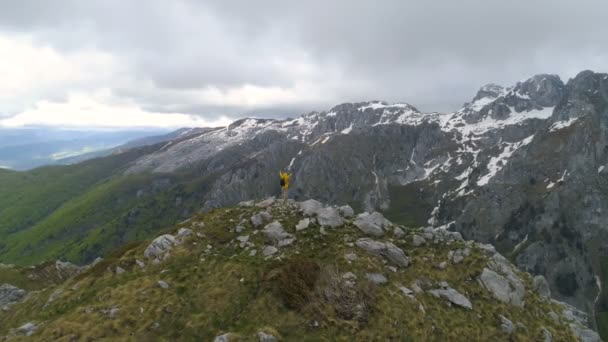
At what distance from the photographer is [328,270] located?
3384cm

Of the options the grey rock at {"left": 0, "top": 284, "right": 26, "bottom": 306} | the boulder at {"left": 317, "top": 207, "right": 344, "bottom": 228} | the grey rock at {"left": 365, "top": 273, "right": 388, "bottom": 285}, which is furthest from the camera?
the grey rock at {"left": 0, "top": 284, "right": 26, "bottom": 306}

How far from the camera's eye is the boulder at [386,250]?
38.3 m

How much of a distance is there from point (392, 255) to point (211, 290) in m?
18.7

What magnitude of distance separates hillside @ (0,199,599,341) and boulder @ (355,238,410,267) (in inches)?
4.3

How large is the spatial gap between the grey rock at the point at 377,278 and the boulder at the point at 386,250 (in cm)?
354

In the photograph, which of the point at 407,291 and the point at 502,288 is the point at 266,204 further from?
the point at 502,288

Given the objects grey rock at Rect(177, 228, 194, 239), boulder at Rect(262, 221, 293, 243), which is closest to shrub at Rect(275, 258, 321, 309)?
boulder at Rect(262, 221, 293, 243)

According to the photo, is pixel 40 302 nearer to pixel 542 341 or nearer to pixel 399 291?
pixel 399 291

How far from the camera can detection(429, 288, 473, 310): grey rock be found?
33656 mm

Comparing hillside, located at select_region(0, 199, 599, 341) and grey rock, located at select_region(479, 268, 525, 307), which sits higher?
hillside, located at select_region(0, 199, 599, 341)

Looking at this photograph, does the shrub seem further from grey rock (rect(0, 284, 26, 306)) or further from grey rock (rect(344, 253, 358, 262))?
grey rock (rect(0, 284, 26, 306))


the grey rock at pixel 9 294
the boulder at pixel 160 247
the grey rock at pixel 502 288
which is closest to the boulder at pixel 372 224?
the grey rock at pixel 502 288

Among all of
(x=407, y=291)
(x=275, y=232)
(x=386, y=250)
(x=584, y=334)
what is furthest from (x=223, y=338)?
(x=584, y=334)

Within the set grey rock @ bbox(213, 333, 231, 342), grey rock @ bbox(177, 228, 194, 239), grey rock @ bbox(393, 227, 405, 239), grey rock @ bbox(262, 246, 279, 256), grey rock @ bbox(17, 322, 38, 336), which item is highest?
grey rock @ bbox(177, 228, 194, 239)
